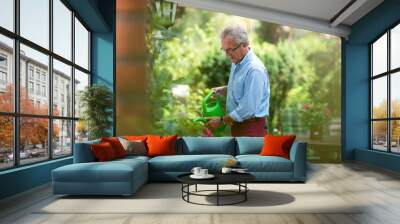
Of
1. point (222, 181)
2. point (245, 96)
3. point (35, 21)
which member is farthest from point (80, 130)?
point (222, 181)

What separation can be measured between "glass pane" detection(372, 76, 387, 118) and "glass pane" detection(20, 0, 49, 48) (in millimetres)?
6975

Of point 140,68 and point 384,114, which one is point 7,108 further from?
point 384,114

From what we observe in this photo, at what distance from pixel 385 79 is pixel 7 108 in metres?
7.56

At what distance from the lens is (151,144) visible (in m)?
6.81

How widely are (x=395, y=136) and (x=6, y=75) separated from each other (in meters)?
7.19

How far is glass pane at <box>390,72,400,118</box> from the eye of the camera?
834 centimetres

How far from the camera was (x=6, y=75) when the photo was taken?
196 inches

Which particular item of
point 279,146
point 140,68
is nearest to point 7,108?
point 279,146

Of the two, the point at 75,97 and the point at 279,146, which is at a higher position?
the point at 75,97

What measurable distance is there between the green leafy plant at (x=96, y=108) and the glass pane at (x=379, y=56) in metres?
5.97

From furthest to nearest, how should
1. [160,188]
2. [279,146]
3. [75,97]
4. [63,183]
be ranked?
[75,97], [279,146], [160,188], [63,183]

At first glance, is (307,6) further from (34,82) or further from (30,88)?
(30,88)

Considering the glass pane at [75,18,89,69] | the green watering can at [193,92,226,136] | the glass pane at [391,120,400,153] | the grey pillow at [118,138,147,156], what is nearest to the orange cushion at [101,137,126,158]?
the grey pillow at [118,138,147,156]

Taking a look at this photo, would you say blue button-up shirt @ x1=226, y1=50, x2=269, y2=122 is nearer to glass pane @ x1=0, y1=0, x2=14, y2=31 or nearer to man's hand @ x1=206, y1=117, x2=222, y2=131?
man's hand @ x1=206, y1=117, x2=222, y2=131
